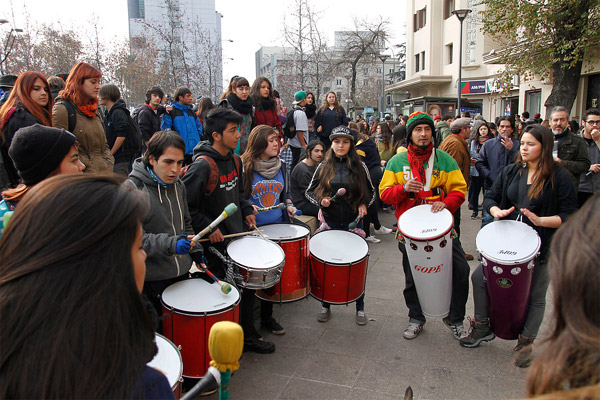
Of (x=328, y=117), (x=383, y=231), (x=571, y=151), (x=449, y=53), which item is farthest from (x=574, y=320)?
(x=449, y=53)

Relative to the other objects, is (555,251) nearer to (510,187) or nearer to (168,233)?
(168,233)

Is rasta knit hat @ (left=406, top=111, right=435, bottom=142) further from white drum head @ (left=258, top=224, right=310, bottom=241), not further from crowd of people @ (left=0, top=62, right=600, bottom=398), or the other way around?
white drum head @ (left=258, top=224, right=310, bottom=241)

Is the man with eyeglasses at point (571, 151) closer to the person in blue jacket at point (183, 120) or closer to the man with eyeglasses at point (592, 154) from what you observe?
the man with eyeglasses at point (592, 154)

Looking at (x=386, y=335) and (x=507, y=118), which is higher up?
(x=507, y=118)

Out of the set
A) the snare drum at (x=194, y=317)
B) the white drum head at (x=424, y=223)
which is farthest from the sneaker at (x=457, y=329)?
the snare drum at (x=194, y=317)

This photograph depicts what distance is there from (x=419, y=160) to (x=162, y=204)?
2.33 metres

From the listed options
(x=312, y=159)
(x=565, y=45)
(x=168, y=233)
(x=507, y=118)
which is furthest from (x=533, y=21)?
(x=168, y=233)

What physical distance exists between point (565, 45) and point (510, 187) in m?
12.5

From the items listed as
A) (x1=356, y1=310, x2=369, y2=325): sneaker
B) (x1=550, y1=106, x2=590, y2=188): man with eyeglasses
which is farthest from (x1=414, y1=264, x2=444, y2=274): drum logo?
(x1=550, y1=106, x2=590, y2=188): man with eyeglasses

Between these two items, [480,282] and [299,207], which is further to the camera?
[299,207]

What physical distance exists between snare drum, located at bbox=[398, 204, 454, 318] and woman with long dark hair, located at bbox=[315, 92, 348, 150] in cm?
544

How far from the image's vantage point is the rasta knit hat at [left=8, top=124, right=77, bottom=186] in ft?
8.41

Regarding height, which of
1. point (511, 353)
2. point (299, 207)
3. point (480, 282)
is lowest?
point (511, 353)

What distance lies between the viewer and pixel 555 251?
1.16 meters
